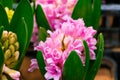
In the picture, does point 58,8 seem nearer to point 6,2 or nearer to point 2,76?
point 6,2

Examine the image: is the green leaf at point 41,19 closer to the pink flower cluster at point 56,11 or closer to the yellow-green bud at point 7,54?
the pink flower cluster at point 56,11

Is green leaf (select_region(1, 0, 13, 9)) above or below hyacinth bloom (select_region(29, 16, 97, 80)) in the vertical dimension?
above

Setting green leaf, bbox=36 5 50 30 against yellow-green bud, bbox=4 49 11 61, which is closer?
yellow-green bud, bbox=4 49 11 61

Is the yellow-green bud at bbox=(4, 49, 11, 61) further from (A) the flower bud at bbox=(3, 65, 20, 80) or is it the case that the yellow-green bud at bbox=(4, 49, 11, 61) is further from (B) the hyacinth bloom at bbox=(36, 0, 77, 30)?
(B) the hyacinth bloom at bbox=(36, 0, 77, 30)

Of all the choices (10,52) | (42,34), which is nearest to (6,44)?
(10,52)

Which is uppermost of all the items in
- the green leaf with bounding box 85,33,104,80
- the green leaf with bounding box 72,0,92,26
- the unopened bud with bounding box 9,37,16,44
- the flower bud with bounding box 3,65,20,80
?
the unopened bud with bounding box 9,37,16,44

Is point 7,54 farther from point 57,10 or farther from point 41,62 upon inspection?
point 57,10

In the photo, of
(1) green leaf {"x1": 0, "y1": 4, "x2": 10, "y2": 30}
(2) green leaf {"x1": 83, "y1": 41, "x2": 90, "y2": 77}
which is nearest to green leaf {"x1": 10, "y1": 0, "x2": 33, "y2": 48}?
(1) green leaf {"x1": 0, "y1": 4, "x2": 10, "y2": 30}

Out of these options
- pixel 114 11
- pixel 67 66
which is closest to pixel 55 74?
pixel 67 66
